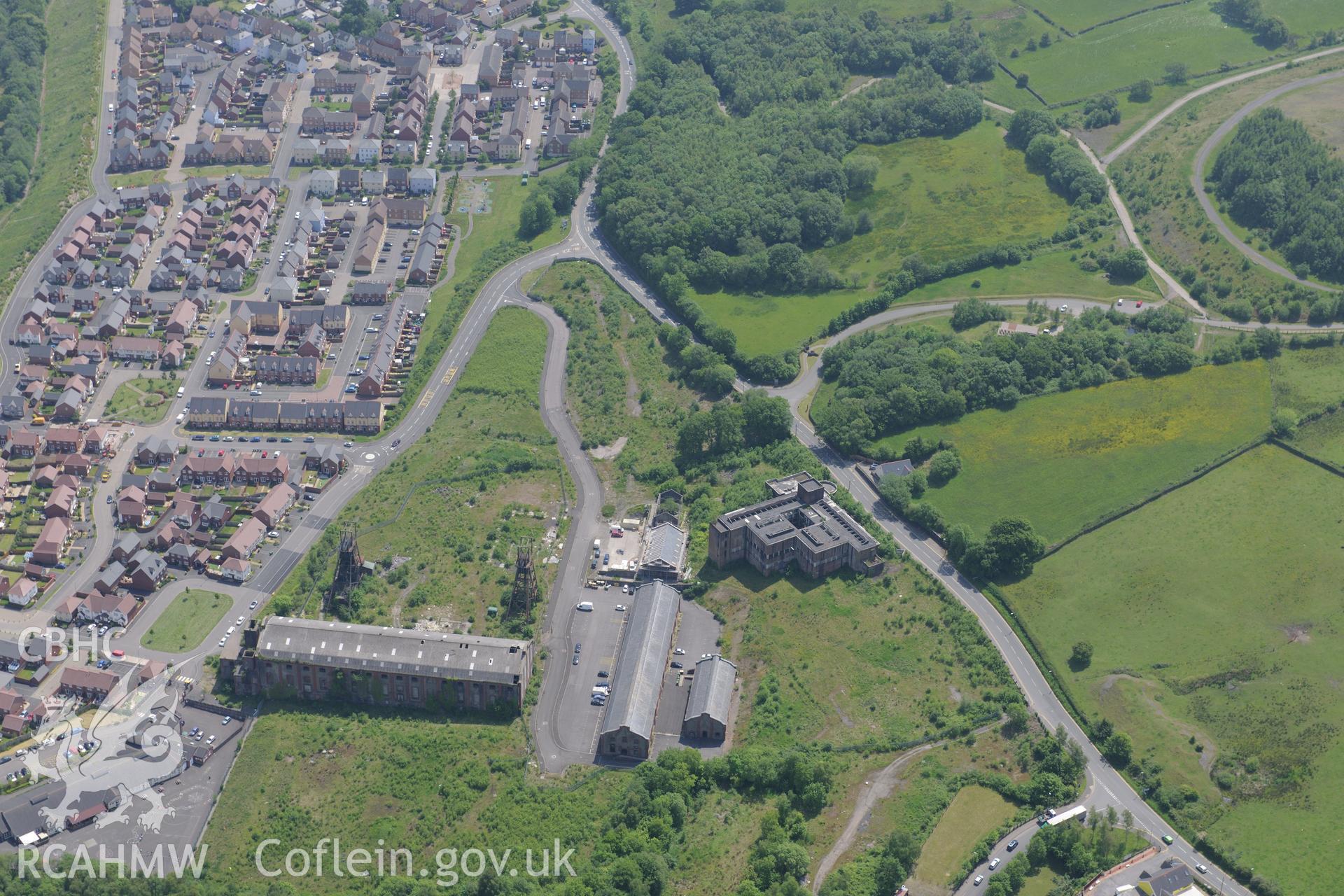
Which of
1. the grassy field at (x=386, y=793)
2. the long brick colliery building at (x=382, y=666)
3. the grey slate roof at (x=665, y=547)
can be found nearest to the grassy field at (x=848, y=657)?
the grey slate roof at (x=665, y=547)

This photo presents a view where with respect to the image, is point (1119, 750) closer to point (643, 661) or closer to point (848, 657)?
point (848, 657)

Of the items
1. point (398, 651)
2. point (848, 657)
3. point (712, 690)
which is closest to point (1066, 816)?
point (848, 657)

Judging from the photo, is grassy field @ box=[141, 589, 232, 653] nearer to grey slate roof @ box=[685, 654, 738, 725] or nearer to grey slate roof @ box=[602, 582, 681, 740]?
grey slate roof @ box=[602, 582, 681, 740]

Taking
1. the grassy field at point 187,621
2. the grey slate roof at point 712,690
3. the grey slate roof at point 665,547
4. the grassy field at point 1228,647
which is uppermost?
the grassy field at point 1228,647

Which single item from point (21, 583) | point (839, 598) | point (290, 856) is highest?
point (839, 598)

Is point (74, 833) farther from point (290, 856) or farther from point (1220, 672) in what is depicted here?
point (1220, 672)

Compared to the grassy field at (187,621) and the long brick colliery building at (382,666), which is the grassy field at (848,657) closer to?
the long brick colliery building at (382,666)

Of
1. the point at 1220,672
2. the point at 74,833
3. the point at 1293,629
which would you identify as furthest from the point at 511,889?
the point at 1293,629
